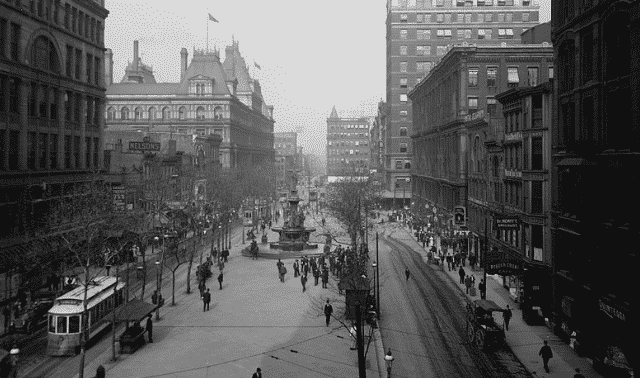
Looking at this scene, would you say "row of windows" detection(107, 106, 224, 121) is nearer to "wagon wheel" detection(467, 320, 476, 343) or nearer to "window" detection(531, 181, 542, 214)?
"window" detection(531, 181, 542, 214)

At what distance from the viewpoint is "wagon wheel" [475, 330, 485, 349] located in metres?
29.2

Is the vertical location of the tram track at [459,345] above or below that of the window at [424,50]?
below

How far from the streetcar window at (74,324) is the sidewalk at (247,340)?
1722 millimetres

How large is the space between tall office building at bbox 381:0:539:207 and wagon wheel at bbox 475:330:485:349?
88.9 metres

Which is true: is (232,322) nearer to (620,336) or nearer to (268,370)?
(268,370)

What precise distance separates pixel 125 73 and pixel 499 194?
124835 millimetres

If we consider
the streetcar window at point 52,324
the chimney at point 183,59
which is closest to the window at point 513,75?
the streetcar window at point 52,324

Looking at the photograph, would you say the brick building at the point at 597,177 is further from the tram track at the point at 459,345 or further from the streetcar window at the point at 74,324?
the streetcar window at the point at 74,324

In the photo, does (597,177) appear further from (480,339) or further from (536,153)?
(536,153)

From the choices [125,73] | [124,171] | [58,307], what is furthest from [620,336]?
[125,73]

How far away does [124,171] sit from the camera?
6956 cm

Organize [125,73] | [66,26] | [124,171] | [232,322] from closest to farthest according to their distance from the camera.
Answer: [232,322]
[66,26]
[124,171]
[125,73]

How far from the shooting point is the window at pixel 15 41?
139ft

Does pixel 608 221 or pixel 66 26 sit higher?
pixel 66 26
